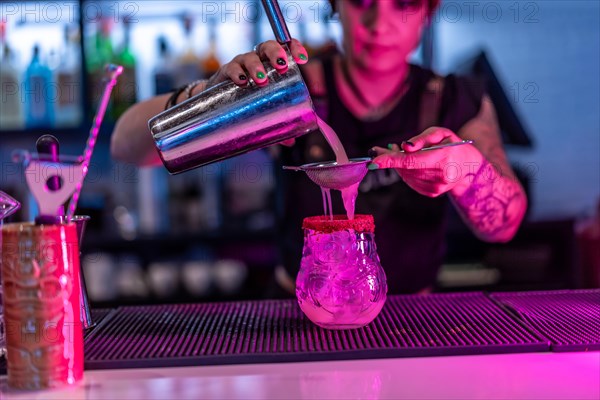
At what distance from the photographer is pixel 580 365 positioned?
3.14ft

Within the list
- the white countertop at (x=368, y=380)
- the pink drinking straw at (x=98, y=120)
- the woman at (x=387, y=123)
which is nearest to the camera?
the white countertop at (x=368, y=380)

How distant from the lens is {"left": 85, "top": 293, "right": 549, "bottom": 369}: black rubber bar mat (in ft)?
3.32

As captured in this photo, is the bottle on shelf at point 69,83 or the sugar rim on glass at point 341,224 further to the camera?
the bottle on shelf at point 69,83

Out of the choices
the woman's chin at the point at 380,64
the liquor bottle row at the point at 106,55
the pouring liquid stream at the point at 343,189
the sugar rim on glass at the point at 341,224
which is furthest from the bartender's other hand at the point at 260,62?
the liquor bottle row at the point at 106,55

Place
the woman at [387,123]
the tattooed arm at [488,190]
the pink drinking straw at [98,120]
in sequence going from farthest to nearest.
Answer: the woman at [387,123]
the tattooed arm at [488,190]
the pink drinking straw at [98,120]

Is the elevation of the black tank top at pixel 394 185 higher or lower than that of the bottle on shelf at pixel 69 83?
lower

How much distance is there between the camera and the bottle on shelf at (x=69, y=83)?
3.12m

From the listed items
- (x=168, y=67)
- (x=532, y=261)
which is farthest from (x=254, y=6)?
(x=532, y=261)

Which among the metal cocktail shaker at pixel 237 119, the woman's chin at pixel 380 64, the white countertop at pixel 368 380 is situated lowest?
the white countertop at pixel 368 380

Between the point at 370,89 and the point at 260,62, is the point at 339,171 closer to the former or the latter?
the point at 260,62

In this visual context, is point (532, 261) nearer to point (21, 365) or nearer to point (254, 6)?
point (254, 6)

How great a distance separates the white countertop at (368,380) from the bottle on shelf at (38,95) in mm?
2377

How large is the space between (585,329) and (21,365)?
2.79ft

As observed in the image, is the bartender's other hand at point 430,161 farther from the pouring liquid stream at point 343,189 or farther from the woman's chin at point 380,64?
the woman's chin at point 380,64
